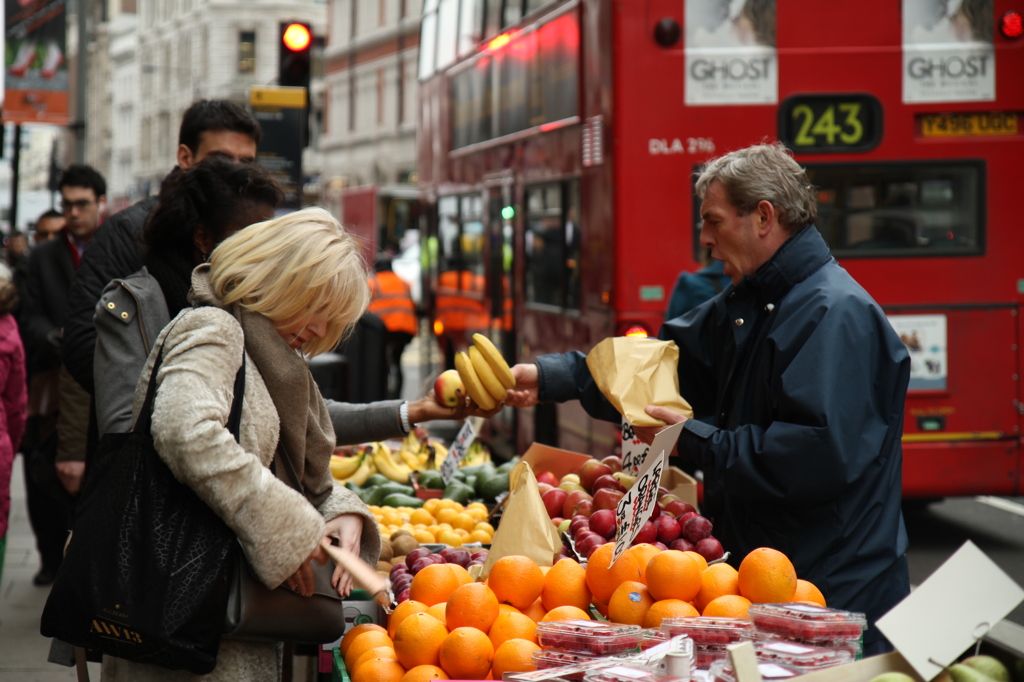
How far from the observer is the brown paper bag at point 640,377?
3547 millimetres

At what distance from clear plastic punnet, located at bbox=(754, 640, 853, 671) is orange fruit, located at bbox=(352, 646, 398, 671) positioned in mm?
912

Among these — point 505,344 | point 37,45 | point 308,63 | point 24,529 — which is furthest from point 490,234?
point 37,45

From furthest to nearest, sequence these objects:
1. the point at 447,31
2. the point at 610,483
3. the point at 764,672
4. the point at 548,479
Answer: the point at 447,31, the point at 548,479, the point at 610,483, the point at 764,672

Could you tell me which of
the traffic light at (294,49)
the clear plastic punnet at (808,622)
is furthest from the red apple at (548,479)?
the traffic light at (294,49)

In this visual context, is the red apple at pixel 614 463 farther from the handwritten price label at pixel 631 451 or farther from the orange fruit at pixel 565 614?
the orange fruit at pixel 565 614

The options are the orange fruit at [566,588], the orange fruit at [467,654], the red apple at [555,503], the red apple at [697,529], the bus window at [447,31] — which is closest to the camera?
the orange fruit at [467,654]

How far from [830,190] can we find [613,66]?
64.0 inches

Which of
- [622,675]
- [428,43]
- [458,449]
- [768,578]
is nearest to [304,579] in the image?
[622,675]

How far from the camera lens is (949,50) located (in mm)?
7285

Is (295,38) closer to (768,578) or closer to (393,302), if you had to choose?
(393,302)

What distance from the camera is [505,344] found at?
10.8 m

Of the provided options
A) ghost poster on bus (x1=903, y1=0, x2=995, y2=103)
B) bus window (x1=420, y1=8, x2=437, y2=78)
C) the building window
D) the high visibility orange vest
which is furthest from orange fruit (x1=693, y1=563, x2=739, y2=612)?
the building window

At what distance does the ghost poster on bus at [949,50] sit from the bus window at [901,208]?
47 cm

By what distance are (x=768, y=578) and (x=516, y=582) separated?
668 millimetres
